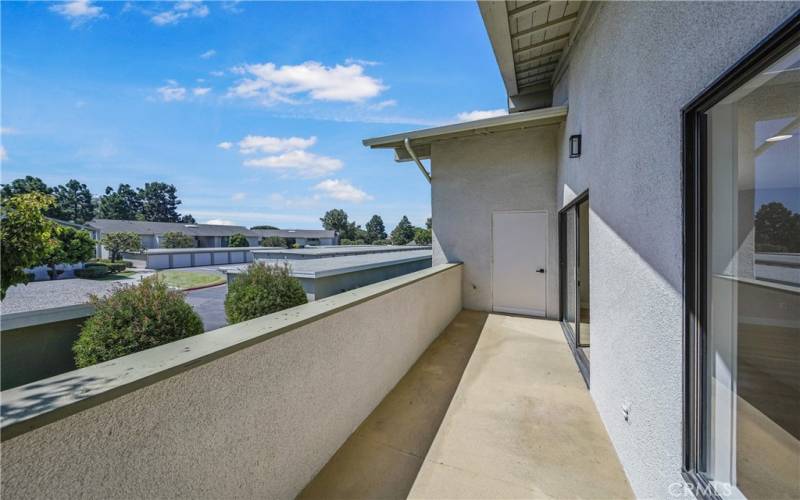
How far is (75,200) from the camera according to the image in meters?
49.8

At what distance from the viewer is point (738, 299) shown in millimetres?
1283

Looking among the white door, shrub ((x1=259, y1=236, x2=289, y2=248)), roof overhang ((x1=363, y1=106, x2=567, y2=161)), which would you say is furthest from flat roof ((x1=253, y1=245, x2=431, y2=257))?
shrub ((x1=259, y1=236, x2=289, y2=248))

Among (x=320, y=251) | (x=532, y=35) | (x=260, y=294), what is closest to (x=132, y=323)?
(x=260, y=294)

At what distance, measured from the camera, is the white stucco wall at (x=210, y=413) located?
38.2 inches

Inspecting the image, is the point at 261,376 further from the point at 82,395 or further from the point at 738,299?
the point at 738,299

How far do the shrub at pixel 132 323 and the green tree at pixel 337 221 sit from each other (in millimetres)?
50742

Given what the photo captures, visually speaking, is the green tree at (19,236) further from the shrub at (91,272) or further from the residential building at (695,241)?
the shrub at (91,272)

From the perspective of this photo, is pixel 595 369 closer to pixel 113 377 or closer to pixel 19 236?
pixel 113 377

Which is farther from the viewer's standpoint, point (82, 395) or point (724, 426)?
point (724, 426)

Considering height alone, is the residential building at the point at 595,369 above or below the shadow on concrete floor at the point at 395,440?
above

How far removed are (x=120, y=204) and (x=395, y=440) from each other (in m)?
70.3

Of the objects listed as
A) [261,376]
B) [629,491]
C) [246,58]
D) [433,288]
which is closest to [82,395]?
[261,376]

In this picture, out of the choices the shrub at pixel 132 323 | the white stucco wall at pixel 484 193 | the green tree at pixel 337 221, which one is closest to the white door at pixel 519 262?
the white stucco wall at pixel 484 193

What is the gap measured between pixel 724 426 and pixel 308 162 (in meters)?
28.7
